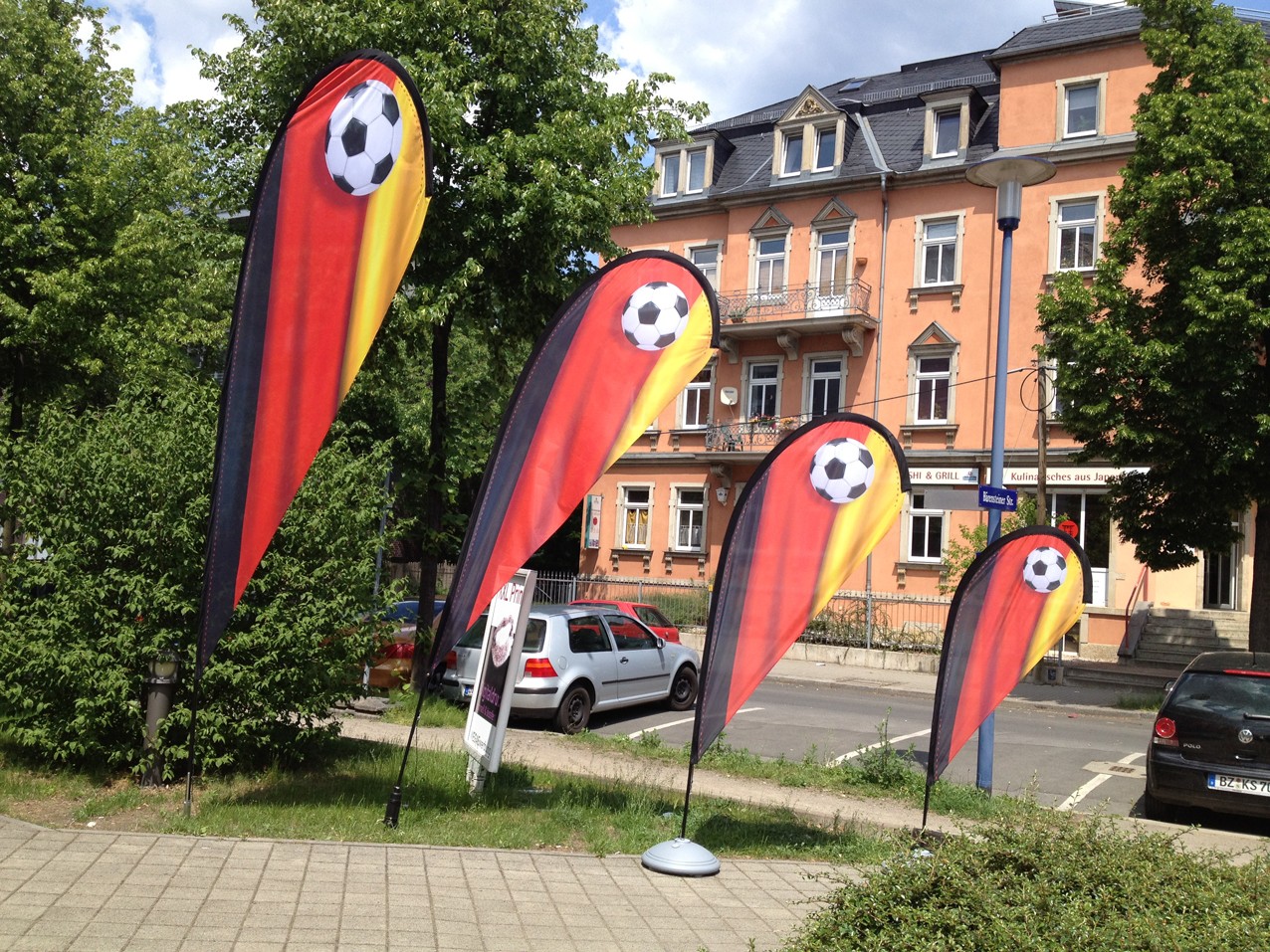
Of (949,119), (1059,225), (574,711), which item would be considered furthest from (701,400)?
(574,711)

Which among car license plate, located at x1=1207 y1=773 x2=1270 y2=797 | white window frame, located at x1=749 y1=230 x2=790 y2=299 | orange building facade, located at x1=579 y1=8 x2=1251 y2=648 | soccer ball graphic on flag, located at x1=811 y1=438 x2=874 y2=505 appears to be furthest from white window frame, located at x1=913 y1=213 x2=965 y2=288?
soccer ball graphic on flag, located at x1=811 y1=438 x2=874 y2=505

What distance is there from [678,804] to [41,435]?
5553mm

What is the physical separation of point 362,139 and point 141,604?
3472 mm

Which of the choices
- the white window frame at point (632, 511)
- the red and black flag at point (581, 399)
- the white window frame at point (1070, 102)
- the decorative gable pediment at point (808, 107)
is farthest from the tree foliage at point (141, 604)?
the decorative gable pediment at point (808, 107)

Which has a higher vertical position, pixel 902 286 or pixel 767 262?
pixel 767 262

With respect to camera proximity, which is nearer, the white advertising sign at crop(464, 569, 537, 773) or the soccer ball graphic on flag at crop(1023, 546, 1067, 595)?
the soccer ball graphic on flag at crop(1023, 546, 1067, 595)

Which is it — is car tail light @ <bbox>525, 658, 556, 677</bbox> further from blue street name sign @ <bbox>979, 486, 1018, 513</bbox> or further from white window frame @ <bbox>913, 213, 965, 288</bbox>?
white window frame @ <bbox>913, 213, 965, 288</bbox>

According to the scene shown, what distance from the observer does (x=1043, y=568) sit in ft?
26.7

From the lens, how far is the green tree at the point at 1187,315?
18.0 m

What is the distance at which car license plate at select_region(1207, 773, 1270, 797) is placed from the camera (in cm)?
948

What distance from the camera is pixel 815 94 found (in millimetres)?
33250

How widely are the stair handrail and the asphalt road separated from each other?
274 inches

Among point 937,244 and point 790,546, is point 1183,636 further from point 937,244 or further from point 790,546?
point 790,546

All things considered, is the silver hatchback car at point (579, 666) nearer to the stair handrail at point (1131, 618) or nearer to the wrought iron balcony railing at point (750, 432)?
the stair handrail at point (1131, 618)
